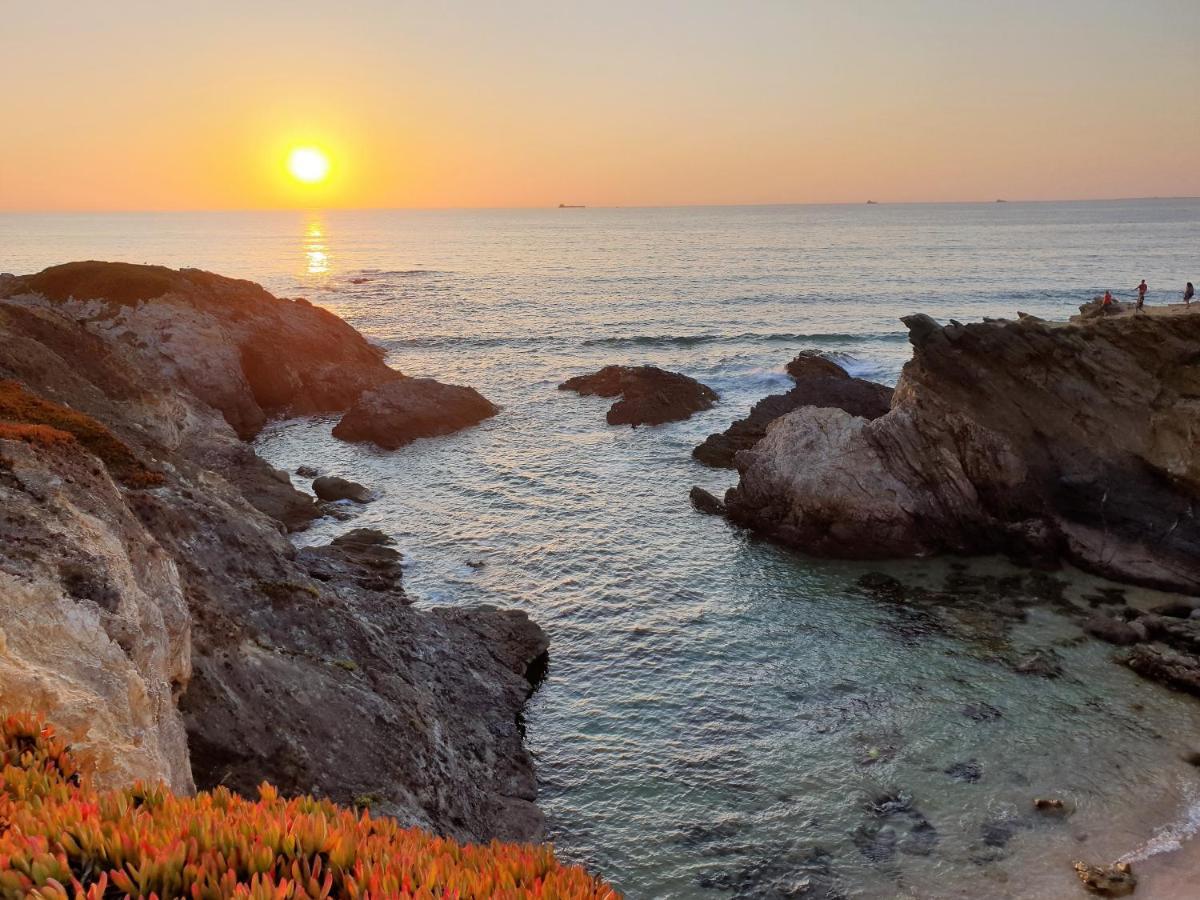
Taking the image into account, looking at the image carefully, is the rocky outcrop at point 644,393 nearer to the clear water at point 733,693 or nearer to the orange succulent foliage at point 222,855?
the clear water at point 733,693

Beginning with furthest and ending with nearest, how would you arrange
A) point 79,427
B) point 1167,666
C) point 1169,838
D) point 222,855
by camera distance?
point 1167,666 < point 1169,838 < point 79,427 < point 222,855

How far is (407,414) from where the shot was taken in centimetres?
4822

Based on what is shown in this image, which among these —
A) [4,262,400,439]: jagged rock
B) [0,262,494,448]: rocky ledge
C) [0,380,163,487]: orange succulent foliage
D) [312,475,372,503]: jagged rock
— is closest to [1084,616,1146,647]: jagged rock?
[0,380,163,487]: orange succulent foliage

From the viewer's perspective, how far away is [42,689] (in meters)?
7.97

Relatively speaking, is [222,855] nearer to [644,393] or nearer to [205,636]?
[205,636]

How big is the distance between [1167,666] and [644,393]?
113 ft

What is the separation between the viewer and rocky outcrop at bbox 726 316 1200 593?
29.4 meters

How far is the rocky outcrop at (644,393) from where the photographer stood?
2003 inches

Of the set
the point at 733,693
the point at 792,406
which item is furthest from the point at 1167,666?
the point at 792,406

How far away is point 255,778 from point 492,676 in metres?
9.92

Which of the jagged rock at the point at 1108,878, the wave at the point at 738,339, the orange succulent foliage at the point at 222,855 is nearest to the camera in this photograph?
the orange succulent foliage at the point at 222,855

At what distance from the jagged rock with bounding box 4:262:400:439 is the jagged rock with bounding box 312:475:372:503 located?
44.1ft

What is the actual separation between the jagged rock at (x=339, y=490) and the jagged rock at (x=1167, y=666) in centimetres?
3074

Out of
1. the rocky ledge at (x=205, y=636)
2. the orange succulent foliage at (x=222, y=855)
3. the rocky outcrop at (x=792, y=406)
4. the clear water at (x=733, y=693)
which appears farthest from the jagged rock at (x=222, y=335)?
the orange succulent foliage at (x=222, y=855)
